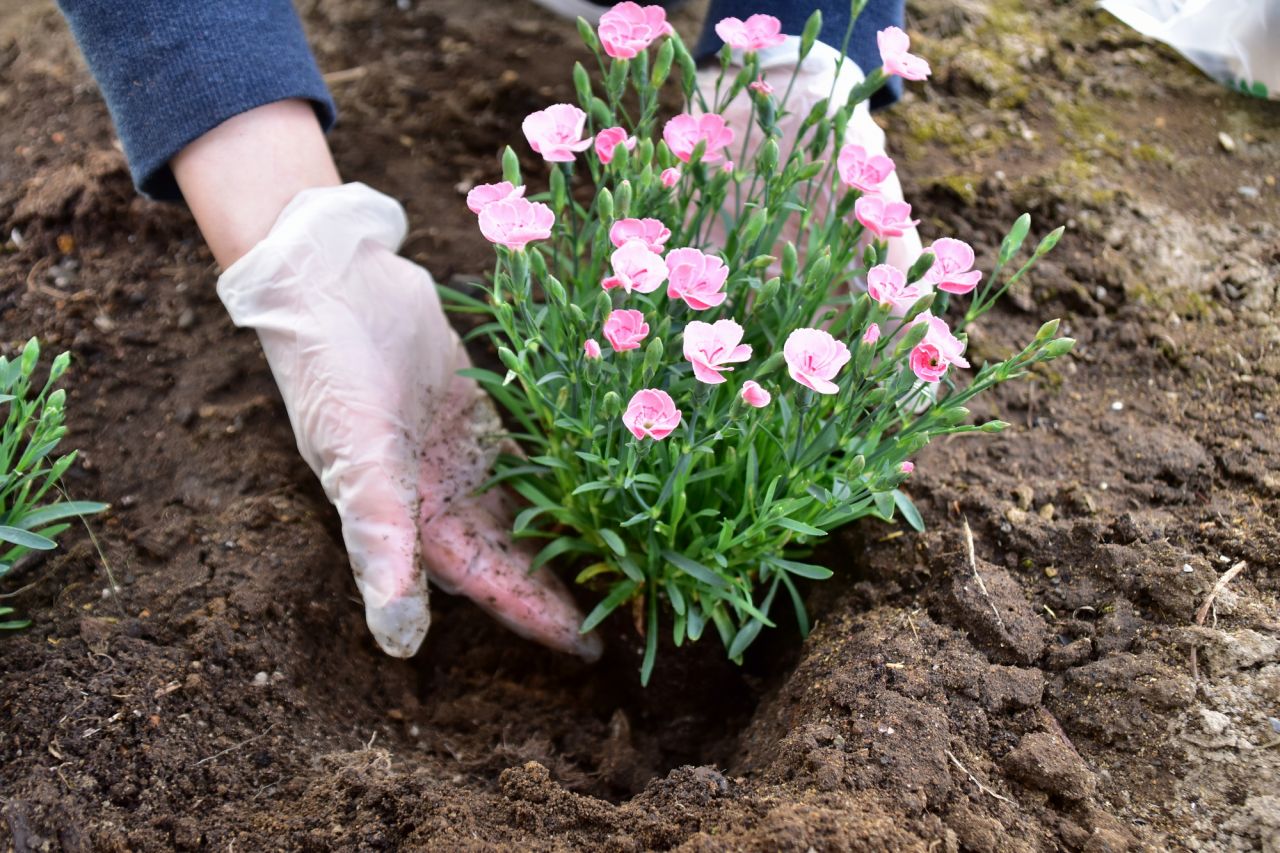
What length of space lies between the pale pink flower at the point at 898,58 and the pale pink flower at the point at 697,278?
427mm

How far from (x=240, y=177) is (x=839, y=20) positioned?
49.8 inches

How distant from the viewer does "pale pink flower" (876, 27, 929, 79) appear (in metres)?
1.46

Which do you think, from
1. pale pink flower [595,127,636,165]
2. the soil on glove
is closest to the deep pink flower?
pale pink flower [595,127,636,165]

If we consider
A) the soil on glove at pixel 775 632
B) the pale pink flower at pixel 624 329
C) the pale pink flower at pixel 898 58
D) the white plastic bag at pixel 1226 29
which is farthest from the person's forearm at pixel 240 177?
the white plastic bag at pixel 1226 29

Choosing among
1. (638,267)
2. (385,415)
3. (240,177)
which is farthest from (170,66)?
(638,267)

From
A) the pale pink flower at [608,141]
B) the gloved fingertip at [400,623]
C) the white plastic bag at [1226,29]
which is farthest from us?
the white plastic bag at [1226,29]

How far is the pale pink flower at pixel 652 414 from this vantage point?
1.27 m

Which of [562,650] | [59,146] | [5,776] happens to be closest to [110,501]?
[5,776]

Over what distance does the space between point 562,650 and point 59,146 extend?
5.52ft

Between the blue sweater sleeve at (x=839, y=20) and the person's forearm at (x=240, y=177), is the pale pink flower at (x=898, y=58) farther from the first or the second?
the person's forearm at (x=240, y=177)

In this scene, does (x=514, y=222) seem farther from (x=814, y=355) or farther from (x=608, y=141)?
(x=814, y=355)

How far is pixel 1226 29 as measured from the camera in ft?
8.25

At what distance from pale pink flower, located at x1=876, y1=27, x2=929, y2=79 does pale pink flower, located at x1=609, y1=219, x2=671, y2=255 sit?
16.8 inches

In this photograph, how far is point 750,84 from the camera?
1.59m
